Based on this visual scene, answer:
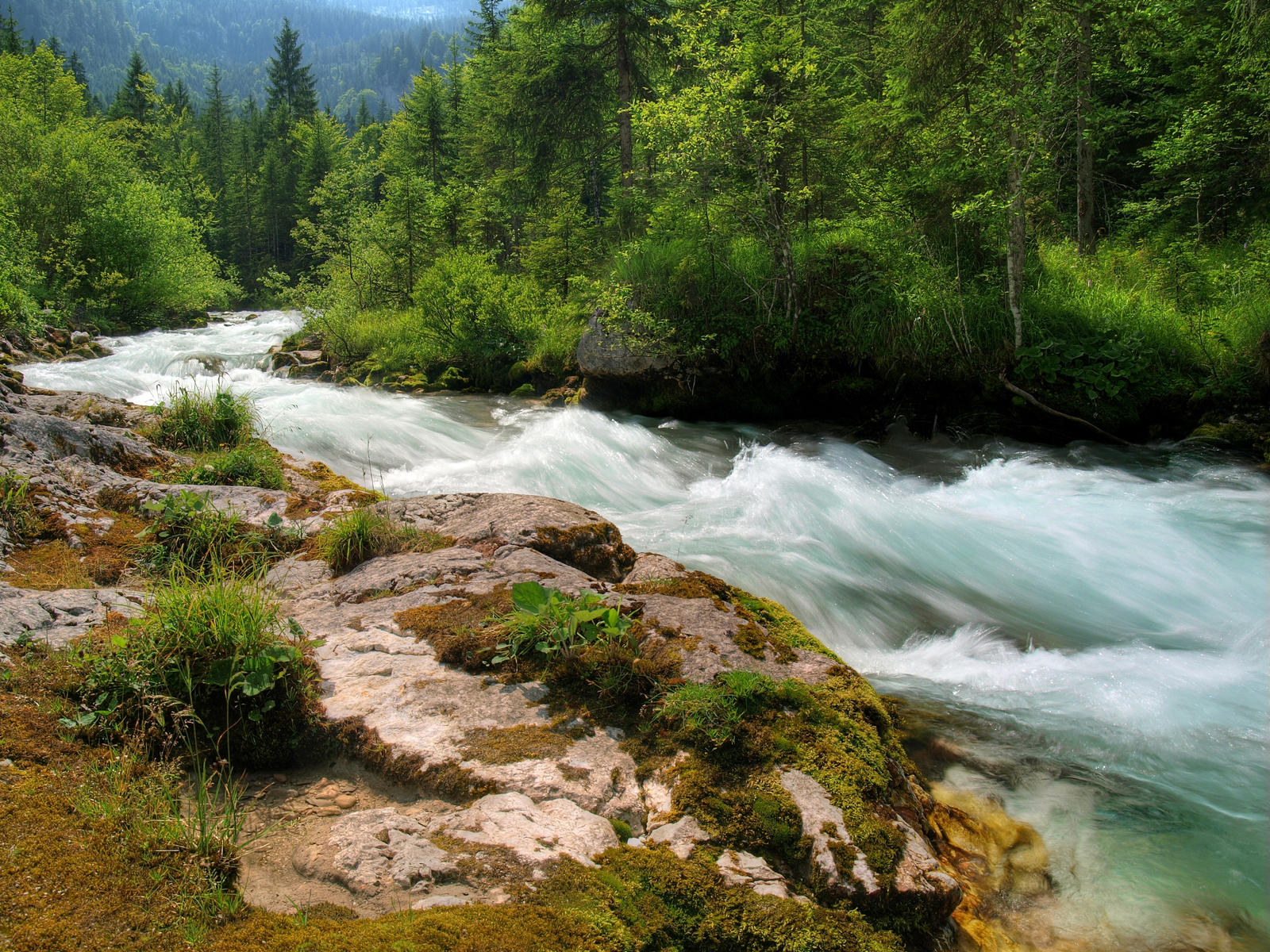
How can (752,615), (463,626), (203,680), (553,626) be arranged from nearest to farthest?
(203,680) → (553,626) → (463,626) → (752,615)

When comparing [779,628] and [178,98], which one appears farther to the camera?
[178,98]

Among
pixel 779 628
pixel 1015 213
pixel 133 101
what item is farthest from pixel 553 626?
pixel 133 101

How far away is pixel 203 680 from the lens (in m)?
2.94

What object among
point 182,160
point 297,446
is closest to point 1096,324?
point 297,446

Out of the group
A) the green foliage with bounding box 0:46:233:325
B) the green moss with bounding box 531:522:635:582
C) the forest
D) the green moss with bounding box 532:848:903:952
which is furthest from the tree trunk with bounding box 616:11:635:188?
the green moss with bounding box 532:848:903:952

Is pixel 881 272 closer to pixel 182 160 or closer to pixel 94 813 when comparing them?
pixel 94 813

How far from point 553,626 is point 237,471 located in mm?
4902

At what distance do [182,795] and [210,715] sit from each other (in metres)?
0.44

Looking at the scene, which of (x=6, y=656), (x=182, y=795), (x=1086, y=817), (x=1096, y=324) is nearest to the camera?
(x=182, y=795)

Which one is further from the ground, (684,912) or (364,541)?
(364,541)

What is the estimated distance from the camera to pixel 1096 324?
34.9ft

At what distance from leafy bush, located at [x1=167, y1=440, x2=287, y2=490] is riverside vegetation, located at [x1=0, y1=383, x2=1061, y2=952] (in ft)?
6.11

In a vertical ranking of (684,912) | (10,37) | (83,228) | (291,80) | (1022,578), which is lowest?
(1022,578)

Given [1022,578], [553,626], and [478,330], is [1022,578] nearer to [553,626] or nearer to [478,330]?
[553,626]
